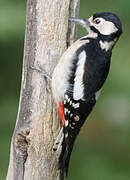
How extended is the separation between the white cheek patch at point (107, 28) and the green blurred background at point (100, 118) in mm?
1977

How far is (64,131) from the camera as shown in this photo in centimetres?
452

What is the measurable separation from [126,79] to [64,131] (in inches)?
93.1

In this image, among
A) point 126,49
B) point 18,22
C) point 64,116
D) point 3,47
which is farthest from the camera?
point 126,49

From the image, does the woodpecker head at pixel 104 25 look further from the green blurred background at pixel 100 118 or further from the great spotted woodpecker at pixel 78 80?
the green blurred background at pixel 100 118

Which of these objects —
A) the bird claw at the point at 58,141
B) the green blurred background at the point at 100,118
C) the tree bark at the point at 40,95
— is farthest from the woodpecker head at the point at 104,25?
the green blurred background at the point at 100,118

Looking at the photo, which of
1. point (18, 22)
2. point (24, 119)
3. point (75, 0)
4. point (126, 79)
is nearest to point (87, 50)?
point (75, 0)

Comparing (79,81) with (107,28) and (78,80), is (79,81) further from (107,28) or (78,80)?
(107,28)

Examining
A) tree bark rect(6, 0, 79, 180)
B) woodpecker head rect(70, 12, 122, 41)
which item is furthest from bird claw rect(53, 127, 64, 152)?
woodpecker head rect(70, 12, 122, 41)

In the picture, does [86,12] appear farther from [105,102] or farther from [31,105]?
[31,105]

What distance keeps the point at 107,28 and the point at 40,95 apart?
2.39 feet

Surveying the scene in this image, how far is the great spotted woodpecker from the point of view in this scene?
451 centimetres

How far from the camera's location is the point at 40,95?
4527 millimetres

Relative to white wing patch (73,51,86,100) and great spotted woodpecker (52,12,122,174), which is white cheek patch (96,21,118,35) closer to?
great spotted woodpecker (52,12,122,174)

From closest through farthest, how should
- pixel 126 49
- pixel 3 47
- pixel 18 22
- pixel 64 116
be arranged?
pixel 64 116 → pixel 18 22 → pixel 3 47 → pixel 126 49
